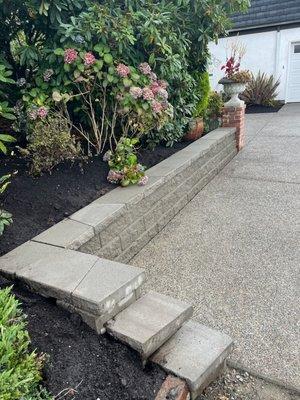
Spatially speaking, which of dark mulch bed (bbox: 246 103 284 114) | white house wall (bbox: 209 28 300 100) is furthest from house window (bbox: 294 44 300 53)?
dark mulch bed (bbox: 246 103 284 114)

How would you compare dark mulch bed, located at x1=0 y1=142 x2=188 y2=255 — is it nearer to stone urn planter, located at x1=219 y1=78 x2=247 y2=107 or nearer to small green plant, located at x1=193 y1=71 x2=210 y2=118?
small green plant, located at x1=193 y1=71 x2=210 y2=118

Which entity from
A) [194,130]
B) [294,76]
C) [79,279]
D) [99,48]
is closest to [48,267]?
[79,279]

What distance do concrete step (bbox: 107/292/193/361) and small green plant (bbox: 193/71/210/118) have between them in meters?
4.07

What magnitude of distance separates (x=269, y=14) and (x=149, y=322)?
1302 centimetres

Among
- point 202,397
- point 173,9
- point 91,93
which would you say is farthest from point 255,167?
point 202,397

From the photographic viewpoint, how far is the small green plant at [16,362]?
48.8 inches

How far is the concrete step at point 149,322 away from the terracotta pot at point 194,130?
3.71m

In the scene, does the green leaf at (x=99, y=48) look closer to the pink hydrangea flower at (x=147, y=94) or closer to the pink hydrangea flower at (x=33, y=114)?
the pink hydrangea flower at (x=147, y=94)

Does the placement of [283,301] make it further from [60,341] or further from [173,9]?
[173,9]

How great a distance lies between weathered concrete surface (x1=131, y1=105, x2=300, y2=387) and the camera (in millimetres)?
2002

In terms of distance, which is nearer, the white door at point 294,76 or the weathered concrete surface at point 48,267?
the weathered concrete surface at point 48,267

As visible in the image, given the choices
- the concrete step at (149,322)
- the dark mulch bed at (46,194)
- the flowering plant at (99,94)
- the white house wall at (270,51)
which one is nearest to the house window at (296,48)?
the white house wall at (270,51)

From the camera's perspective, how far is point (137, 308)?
6.07 ft

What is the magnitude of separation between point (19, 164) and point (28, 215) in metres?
0.97
